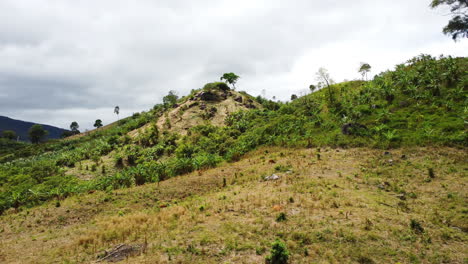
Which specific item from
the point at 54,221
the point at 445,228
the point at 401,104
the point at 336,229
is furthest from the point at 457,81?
the point at 54,221

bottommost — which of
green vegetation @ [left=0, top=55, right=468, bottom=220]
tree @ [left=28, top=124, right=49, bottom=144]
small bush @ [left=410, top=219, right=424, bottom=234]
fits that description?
small bush @ [left=410, top=219, right=424, bottom=234]

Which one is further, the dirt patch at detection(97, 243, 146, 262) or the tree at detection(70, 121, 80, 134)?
the tree at detection(70, 121, 80, 134)

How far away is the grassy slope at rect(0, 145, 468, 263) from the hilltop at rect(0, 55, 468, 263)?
7 cm

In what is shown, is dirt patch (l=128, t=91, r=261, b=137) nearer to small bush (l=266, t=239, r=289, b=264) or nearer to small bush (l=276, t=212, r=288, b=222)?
small bush (l=276, t=212, r=288, b=222)

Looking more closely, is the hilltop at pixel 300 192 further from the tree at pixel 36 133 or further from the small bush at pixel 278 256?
the tree at pixel 36 133

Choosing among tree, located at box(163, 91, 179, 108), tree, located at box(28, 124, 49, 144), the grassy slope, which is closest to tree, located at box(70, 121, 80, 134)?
tree, located at box(28, 124, 49, 144)

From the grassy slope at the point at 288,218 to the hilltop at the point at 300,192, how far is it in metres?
0.07

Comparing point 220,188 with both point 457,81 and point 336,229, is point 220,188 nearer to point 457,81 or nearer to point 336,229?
point 336,229

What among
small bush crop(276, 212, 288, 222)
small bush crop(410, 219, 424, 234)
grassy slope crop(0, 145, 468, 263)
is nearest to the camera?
grassy slope crop(0, 145, 468, 263)

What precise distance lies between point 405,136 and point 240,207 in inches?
715

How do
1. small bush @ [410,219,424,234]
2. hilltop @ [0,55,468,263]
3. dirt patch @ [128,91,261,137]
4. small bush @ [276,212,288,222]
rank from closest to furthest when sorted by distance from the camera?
hilltop @ [0,55,468,263] → small bush @ [410,219,424,234] → small bush @ [276,212,288,222] → dirt patch @ [128,91,261,137]

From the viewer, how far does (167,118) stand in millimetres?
46375

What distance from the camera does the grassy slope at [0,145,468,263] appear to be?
8.05 m

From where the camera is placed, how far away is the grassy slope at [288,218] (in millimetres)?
8055
